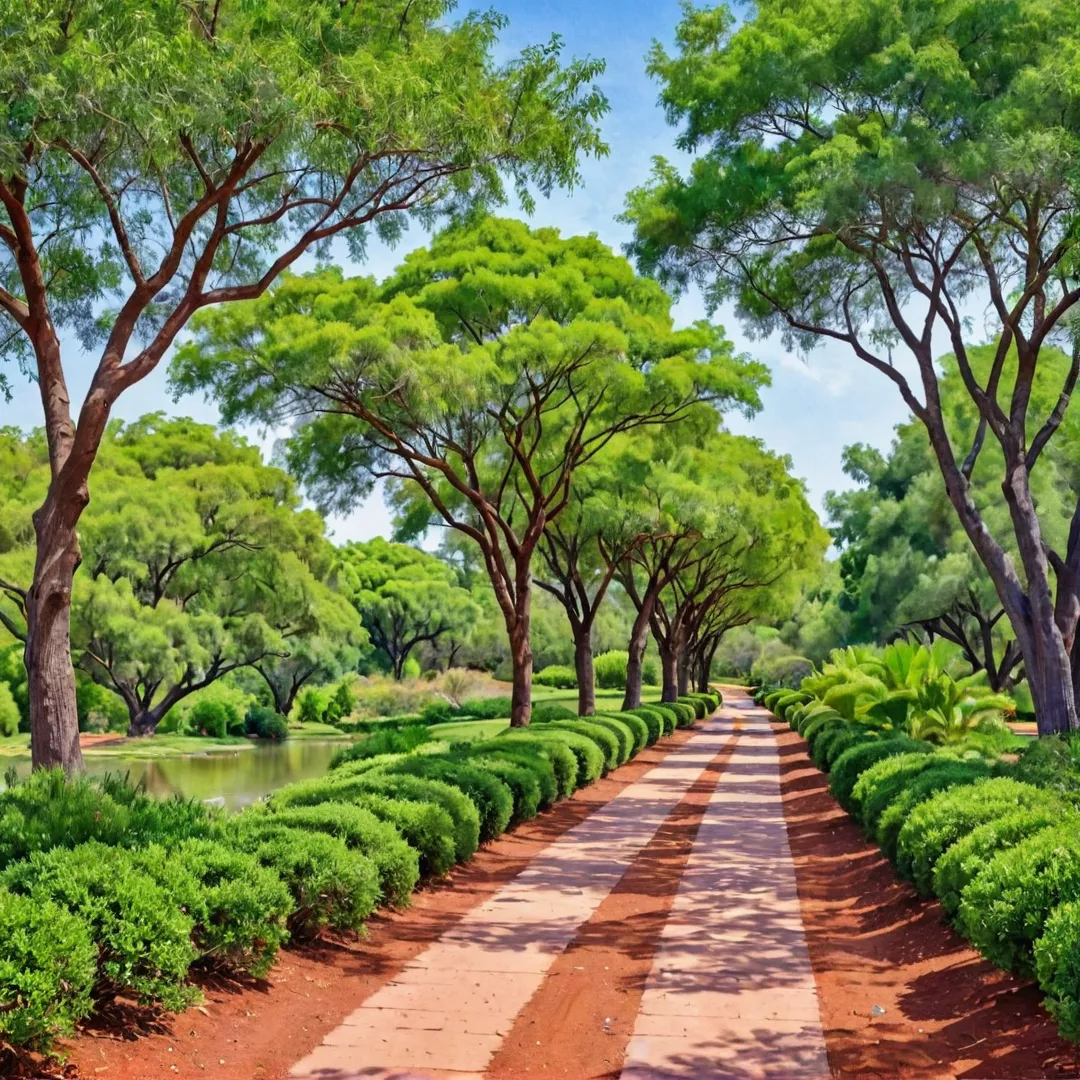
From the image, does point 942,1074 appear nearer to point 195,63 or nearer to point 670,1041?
point 670,1041

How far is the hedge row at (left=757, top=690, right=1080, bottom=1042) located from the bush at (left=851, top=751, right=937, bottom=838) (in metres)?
0.02

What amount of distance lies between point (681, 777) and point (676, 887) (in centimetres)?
1018

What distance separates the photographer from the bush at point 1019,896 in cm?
538

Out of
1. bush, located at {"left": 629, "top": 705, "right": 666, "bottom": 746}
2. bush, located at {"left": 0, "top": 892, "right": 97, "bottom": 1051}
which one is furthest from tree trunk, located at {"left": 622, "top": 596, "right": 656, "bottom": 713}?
bush, located at {"left": 0, "top": 892, "right": 97, "bottom": 1051}

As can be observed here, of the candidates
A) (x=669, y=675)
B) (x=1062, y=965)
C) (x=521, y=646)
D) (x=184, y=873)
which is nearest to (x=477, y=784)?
(x=184, y=873)

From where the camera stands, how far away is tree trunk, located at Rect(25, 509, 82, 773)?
8.35m

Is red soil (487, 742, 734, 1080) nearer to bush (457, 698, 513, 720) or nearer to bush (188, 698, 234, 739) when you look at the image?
bush (188, 698, 234, 739)

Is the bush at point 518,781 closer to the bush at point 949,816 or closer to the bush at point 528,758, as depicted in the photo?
the bush at point 528,758

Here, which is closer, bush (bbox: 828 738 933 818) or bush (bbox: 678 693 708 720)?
bush (bbox: 828 738 933 818)

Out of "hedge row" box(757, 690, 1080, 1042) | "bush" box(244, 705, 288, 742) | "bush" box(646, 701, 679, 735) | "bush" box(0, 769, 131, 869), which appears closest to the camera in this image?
"hedge row" box(757, 690, 1080, 1042)

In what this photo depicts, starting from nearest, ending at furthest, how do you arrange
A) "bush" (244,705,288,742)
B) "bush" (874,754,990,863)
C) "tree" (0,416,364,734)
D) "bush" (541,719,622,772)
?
1. "bush" (874,754,990,863)
2. "bush" (541,719,622,772)
3. "tree" (0,416,364,734)
4. "bush" (244,705,288,742)

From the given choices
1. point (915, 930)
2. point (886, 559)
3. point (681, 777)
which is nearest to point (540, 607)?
point (886, 559)

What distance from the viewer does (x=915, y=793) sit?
29.9 feet

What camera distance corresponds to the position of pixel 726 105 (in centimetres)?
1250
